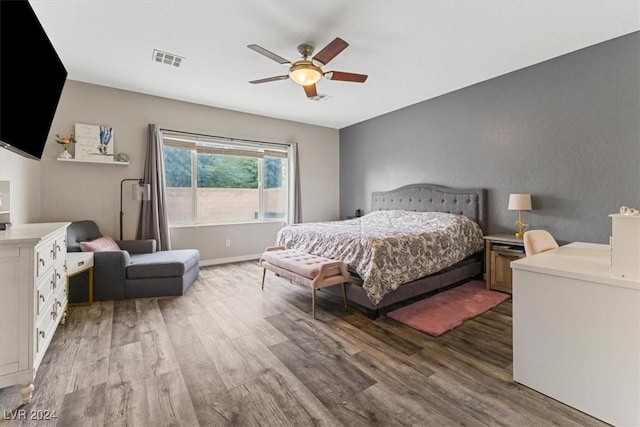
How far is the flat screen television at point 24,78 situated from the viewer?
5.19ft

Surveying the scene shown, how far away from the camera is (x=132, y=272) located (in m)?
3.35

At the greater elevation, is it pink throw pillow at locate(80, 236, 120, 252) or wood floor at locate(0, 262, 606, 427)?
pink throw pillow at locate(80, 236, 120, 252)

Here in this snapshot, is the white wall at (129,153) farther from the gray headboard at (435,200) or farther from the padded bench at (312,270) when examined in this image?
the gray headboard at (435,200)

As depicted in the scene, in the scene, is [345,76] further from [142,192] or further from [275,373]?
[142,192]

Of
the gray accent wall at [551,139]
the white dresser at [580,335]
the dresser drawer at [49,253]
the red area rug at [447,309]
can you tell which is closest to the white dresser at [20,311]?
the dresser drawer at [49,253]

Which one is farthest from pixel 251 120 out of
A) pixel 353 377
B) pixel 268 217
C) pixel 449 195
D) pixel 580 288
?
pixel 580 288

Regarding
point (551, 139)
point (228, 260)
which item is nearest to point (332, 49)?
point (551, 139)

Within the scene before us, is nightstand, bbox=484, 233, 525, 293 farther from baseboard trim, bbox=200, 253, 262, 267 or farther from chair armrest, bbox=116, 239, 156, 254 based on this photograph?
chair armrest, bbox=116, 239, 156, 254

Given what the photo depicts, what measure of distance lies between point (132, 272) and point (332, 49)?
3295mm

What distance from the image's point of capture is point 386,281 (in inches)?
110

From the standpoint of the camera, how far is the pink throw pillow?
3.35 m

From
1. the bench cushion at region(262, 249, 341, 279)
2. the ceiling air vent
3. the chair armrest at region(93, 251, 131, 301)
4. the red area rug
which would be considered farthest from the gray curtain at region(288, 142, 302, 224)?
the red area rug

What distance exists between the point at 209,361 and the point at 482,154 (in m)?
4.26

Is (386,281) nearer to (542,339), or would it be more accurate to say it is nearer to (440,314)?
(440,314)
